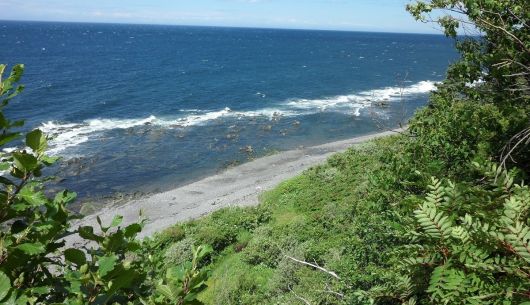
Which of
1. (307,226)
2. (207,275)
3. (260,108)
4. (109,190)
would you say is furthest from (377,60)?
(207,275)

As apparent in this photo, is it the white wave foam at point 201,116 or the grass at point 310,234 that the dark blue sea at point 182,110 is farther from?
the grass at point 310,234

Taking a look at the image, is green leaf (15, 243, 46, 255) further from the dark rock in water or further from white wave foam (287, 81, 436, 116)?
white wave foam (287, 81, 436, 116)

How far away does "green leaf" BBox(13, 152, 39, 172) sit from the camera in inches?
98.2

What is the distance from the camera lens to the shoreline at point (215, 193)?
30878mm

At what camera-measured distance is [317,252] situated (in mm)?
16781

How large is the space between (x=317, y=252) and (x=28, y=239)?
1494 centimetres

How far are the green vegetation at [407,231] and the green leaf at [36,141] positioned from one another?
1 centimetres

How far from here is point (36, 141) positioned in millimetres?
2678

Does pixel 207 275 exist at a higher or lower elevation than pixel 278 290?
higher

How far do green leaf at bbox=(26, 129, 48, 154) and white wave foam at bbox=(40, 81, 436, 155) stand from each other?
41.8m

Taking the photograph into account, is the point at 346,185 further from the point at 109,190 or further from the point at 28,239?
the point at 28,239

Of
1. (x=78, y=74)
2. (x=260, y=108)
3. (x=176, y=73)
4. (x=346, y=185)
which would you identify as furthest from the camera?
(x=176, y=73)

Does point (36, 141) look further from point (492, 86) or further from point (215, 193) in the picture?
point (215, 193)

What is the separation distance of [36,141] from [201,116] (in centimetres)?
5584
